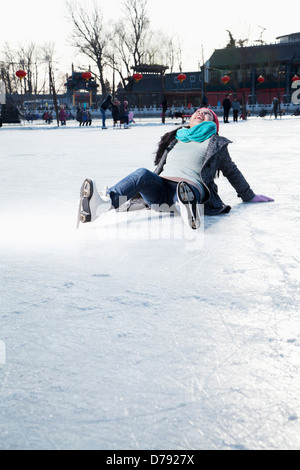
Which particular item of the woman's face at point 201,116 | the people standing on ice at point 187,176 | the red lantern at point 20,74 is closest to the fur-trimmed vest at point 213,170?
the people standing on ice at point 187,176

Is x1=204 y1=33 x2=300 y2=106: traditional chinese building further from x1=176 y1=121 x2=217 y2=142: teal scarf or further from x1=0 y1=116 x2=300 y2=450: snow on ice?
x1=0 y1=116 x2=300 y2=450: snow on ice

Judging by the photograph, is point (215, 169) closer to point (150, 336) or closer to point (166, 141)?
point (166, 141)

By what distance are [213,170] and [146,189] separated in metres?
0.49

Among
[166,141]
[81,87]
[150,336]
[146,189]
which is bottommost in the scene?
[150,336]

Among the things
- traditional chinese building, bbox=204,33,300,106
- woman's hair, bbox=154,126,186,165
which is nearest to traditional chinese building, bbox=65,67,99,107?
traditional chinese building, bbox=204,33,300,106

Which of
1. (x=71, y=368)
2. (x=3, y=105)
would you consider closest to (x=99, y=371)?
(x=71, y=368)

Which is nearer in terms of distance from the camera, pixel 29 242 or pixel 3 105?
pixel 29 242

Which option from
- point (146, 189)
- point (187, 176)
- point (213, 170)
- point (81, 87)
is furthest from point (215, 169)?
point (81, 87)

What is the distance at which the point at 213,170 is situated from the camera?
3094 mm

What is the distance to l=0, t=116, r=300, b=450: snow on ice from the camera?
1.00 meters

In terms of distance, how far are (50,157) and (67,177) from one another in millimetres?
2511
